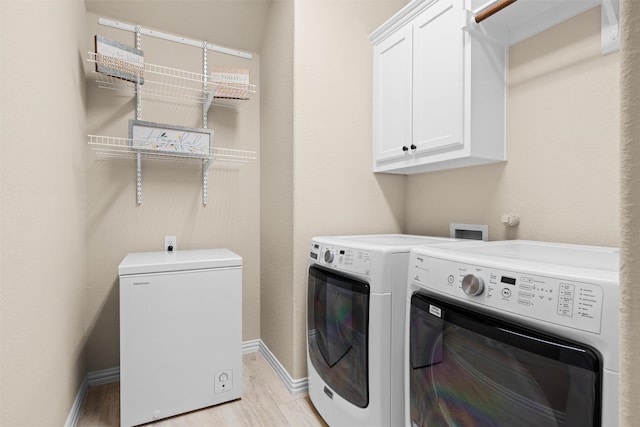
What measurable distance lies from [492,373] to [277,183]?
161 centimetres

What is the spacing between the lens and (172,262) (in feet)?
5.62

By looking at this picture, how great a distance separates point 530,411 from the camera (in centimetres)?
77

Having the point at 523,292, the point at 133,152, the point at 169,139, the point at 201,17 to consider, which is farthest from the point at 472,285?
the point at 201,17

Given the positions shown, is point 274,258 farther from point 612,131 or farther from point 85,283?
point 612,131

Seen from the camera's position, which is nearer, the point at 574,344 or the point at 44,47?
the point at 574,344

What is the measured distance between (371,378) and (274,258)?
3.65 feet

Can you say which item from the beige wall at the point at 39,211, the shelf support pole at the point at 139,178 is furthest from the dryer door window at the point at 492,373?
the shelf support pole at the point at 139,178

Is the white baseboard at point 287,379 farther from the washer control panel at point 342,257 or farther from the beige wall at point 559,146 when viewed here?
the beige wall at point 559,146

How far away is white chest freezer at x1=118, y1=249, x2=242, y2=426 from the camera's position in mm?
1621

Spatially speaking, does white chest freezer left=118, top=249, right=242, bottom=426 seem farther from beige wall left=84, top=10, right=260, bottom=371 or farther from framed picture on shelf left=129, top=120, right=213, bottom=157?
framed picture on shelf left=129, top=120, right=213, bottom=157

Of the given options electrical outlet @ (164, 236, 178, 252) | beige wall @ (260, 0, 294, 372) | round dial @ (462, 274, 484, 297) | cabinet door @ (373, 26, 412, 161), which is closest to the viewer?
round dial @ (462, 274, 484, 297)

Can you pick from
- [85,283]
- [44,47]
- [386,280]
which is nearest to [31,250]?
[44,47]

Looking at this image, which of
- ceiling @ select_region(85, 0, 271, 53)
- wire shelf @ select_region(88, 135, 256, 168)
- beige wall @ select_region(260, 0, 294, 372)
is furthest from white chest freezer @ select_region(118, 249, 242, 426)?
ceiling @ select_region(85, 0, 271, 53)

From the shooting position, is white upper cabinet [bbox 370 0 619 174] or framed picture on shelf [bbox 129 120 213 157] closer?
white upper cabinet [bbox 370 0 619 174]
